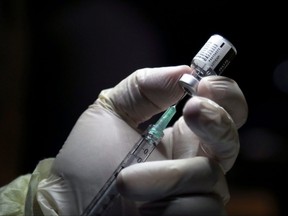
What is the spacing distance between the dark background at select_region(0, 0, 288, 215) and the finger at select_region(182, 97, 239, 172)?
1.88ft

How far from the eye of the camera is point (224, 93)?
815mm

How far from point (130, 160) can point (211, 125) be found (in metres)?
0.18

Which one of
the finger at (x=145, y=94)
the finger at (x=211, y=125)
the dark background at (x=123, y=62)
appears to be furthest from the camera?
the dark background at (x=123, y=62)

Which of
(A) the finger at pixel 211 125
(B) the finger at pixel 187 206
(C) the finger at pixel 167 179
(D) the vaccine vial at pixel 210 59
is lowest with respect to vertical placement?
(B) the finger at pixel 187 206

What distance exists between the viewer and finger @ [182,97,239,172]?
28.4 inches

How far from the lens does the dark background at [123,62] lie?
4.34 feet

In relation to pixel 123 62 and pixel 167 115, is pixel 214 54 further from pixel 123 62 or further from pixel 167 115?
pixel 123 62

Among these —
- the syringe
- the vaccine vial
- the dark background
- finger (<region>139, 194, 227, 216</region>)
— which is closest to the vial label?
the vaccine vial

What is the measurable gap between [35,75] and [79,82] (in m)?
0.19

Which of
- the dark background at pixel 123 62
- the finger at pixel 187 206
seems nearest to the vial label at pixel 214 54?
the finger at pixel 187 206

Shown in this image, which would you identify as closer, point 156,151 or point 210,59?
point 210,59

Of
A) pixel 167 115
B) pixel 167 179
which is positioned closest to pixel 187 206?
pixel 167 179

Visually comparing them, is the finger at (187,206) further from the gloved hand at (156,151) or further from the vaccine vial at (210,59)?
the vaccine vial at (210,59)

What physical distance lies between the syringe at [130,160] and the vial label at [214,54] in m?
0.11
